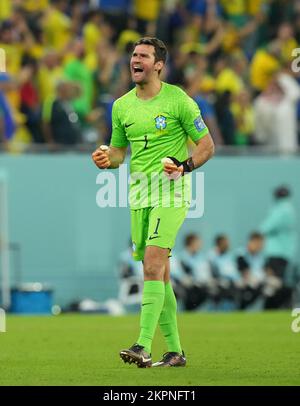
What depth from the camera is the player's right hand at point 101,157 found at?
38.8 feet

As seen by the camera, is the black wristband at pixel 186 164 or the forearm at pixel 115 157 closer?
the black wristband at pixel 186 164

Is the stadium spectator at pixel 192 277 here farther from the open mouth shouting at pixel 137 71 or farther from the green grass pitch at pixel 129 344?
the open mouth shouting at pixel 137 71

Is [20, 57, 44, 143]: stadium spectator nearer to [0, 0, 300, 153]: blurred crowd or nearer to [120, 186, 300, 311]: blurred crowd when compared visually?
[0, 0, 300, 153]: blurred crowd

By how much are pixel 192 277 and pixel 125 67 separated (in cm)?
362

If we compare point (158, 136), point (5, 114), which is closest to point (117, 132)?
point (158, 136)

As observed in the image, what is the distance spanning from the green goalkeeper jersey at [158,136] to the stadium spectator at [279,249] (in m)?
Answer: 12.1

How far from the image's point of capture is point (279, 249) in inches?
952

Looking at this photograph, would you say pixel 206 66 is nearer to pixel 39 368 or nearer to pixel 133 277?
pixel 133 277

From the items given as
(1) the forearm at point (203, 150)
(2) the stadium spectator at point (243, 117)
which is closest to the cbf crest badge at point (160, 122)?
(1) the forearm at point (203, 150)

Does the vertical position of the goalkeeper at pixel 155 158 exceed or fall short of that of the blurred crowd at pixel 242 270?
it exceeds it

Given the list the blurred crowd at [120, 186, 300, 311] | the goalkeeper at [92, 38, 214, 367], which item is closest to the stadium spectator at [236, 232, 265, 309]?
the blurred crowd at [120, 186, 300, 311]

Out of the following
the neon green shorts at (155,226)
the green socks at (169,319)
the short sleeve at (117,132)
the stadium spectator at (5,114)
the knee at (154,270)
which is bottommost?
the green socks at (169,319)

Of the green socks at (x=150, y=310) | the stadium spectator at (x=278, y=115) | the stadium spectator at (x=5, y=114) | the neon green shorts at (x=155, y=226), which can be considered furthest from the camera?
the stadium spectator at (x=278, y=115)

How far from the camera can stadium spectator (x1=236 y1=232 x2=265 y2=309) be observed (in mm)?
24078
